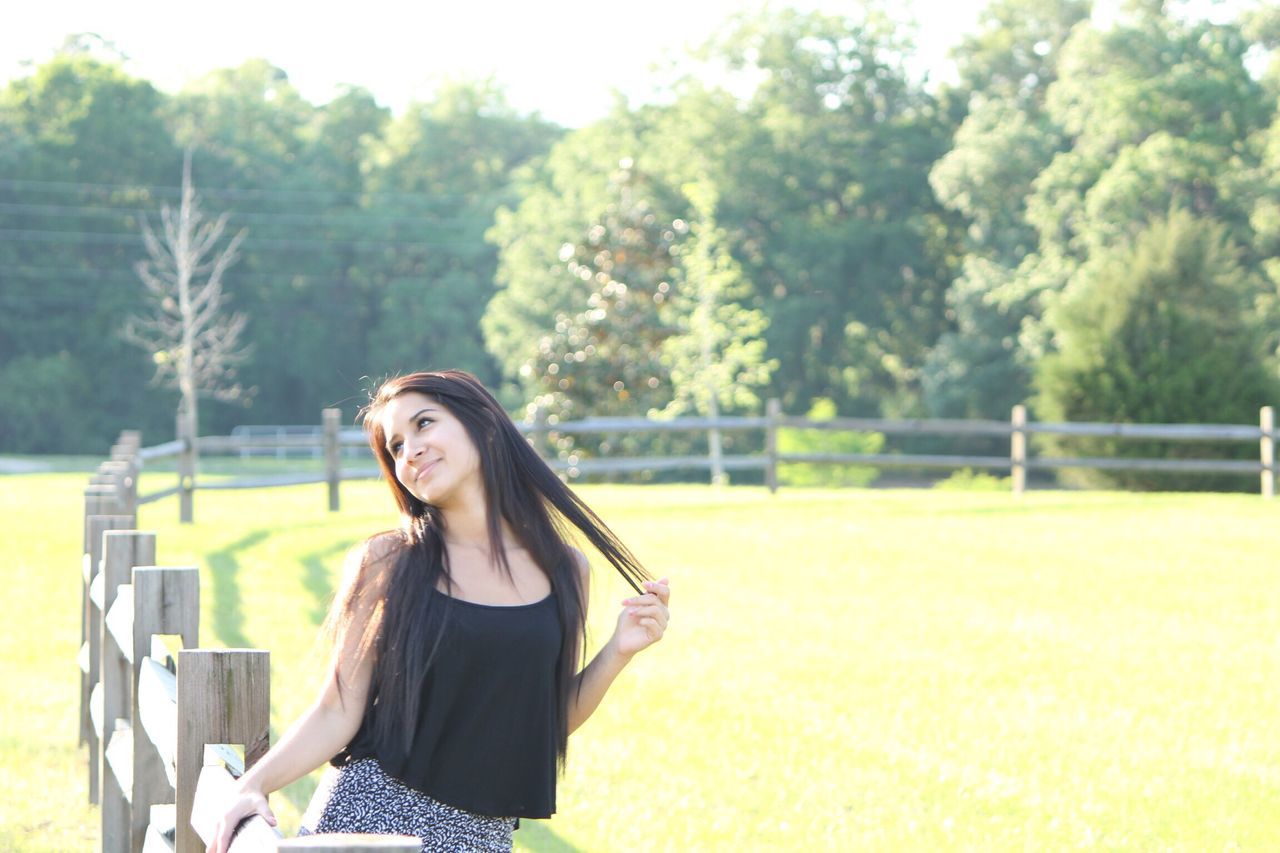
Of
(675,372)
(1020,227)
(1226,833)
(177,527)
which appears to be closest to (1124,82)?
(1020,227)

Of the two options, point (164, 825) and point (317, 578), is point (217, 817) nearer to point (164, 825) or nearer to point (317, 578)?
point (164, 825)

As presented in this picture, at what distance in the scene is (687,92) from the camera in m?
54.7

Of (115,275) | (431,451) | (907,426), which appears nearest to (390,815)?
(431,451)

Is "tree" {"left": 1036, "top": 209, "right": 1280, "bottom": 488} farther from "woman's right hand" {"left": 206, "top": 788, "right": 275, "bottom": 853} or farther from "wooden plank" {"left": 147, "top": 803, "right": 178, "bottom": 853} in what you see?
"woman's right hand" {"left": 206, "top": 788, "right": 275, "bottom": 853}

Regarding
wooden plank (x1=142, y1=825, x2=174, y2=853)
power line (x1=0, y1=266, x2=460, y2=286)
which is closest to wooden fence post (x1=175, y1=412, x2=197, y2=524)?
wooden plank (x1=142, y1=825, x2=174, y2=853)

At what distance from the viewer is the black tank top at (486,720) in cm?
321

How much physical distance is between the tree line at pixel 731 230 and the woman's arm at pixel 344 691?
26.8m

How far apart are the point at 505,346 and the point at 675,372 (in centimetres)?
1470

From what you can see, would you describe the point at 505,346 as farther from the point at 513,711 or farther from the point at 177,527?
the point at 513,711

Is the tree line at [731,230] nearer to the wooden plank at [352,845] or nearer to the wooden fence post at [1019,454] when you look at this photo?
the wooden fence post at [1019,454]

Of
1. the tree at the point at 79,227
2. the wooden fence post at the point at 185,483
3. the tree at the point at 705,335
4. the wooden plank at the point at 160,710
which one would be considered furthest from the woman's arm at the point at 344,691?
the tree at the point at 79,227

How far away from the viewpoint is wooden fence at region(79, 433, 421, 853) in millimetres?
3225

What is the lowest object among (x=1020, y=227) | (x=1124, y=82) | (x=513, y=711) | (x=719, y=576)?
(x=719, y=576)

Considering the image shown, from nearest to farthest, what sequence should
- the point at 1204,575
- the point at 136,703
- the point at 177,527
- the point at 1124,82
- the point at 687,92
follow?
the point at 136,703
the point at 1204,575
the point at 177,527
the point at 1124,82
the point at 687,92
